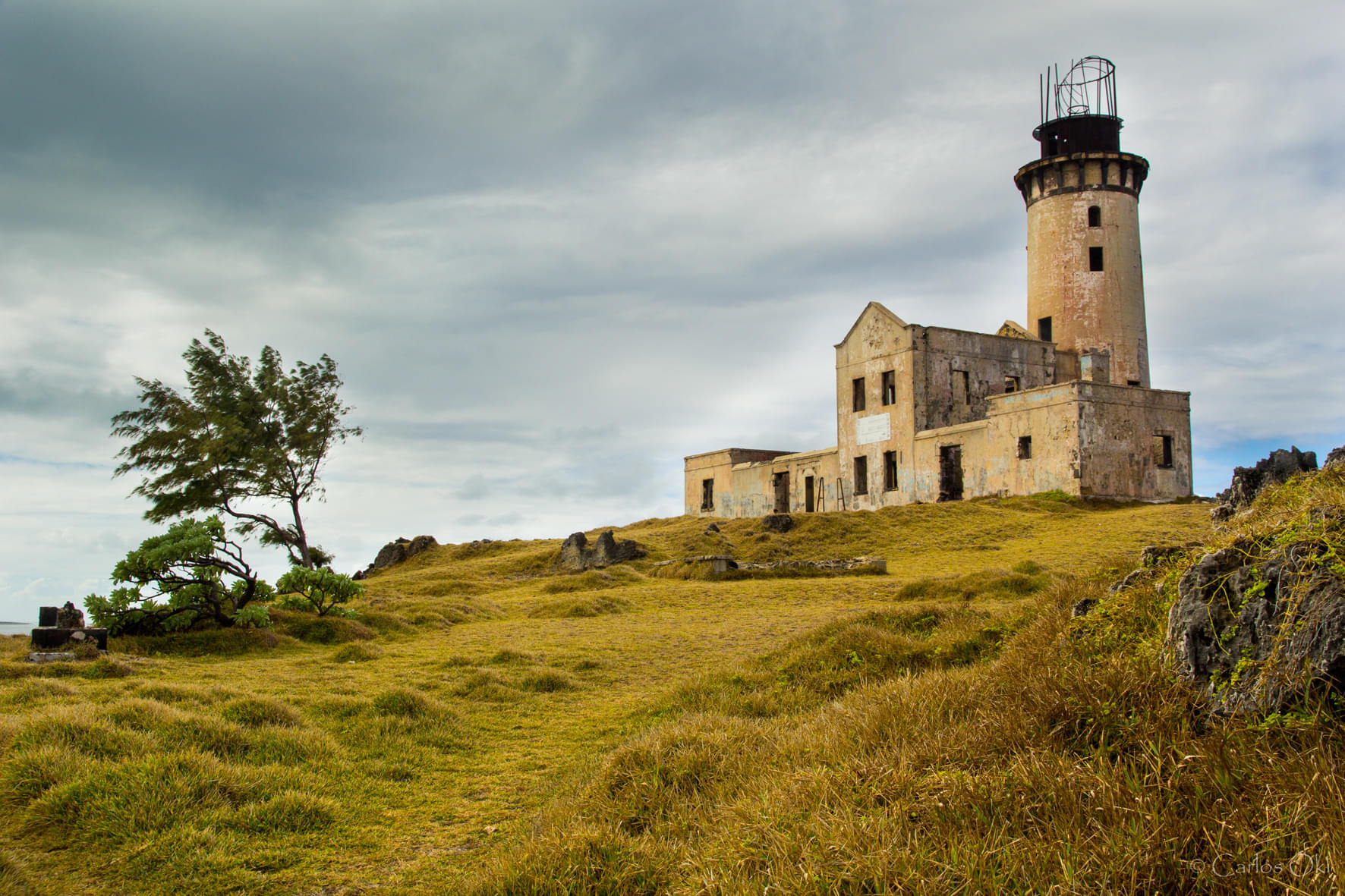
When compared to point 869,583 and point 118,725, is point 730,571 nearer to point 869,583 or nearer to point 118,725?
point 869,583

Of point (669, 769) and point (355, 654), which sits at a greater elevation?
point (669, 769)

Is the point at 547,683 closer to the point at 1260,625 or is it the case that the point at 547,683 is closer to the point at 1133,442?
the point at 1260,625

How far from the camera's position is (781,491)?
43.3m

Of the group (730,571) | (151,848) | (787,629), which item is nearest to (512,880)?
(151,848)

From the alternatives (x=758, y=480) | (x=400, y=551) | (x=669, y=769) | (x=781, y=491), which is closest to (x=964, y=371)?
(x=781, y=491)

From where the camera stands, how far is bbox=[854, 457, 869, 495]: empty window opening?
38844 mm

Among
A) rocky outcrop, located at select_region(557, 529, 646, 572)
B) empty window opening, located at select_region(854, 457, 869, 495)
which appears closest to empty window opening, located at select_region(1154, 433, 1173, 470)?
empty window opening, located at select_region(854, 457, 869, 495)

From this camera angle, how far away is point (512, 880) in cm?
451

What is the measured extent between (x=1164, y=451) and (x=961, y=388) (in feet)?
25.9

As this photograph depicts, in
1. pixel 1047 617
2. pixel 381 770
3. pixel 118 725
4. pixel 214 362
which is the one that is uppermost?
pixel 214 362

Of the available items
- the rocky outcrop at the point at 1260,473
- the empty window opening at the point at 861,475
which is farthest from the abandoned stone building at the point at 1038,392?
the rocky outcrop at the point at 1260,473

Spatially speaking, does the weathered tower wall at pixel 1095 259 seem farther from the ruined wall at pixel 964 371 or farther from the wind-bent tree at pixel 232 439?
the wind-bent tree at pixel 232 439

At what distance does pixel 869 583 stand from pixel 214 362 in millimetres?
28449

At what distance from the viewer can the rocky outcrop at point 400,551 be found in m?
42.9
